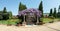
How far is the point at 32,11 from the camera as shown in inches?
782

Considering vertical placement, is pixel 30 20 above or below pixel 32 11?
below

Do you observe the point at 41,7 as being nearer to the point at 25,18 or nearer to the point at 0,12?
the point at 0,12

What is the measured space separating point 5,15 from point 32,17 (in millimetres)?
10055

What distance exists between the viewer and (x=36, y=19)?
20.9 m

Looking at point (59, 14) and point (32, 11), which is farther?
point (59, 14)

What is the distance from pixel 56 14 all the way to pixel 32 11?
17.5 metres

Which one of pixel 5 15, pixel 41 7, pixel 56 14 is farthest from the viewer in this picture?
pixel 56 14

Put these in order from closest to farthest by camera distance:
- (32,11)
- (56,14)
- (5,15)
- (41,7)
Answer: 1. (32,11)
2. (5,15)
3. (41,7)
4. (56,14)

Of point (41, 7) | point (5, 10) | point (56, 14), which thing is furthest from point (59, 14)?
point (5, 10)

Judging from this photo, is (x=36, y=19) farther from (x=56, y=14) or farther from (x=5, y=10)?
(x=56, y=14)

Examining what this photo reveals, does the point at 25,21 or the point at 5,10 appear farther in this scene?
the point at 5,10

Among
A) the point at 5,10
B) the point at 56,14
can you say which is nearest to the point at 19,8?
the point at 5,10

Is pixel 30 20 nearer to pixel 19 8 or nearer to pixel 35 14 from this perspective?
pixel 35 14

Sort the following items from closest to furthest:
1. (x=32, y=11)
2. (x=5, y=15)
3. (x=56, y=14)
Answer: (x=32, y=11) → (x=5, y=15) → (x=56, y=14)
